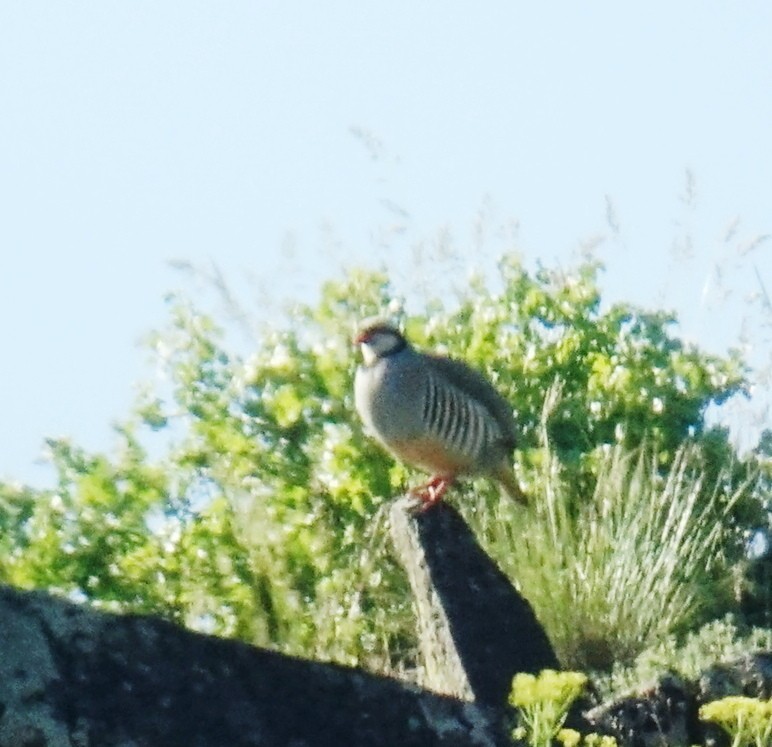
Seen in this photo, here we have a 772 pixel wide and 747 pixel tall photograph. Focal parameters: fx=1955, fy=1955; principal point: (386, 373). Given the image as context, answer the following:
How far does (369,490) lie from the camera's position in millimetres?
7852

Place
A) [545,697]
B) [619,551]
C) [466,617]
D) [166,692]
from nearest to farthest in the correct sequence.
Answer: [166,692] < [545,697] < [466,617] < [619,551]

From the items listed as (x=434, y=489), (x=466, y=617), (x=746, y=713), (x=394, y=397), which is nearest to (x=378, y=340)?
(x=394, y=397)

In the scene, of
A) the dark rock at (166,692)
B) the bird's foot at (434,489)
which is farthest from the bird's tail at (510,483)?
the dark rock at (166,692)

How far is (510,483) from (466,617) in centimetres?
346

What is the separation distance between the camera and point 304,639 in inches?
243

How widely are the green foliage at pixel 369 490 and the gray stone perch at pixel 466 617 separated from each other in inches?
68.5

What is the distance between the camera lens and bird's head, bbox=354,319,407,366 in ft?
25.3

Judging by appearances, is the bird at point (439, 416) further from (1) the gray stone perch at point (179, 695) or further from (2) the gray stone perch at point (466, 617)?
(1) the gray stone perch at point (179, 695)

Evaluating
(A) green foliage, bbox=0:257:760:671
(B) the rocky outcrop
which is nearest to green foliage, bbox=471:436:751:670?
(A) green foliage, bbox=0:257:760:671

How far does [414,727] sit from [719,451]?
5626 mm

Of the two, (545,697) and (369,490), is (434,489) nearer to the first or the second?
(369,490)

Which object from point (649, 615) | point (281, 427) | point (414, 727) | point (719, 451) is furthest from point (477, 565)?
point (719, 451)

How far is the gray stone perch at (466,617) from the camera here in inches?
162

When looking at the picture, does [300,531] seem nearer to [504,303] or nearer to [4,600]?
[504,303]
